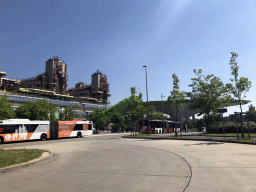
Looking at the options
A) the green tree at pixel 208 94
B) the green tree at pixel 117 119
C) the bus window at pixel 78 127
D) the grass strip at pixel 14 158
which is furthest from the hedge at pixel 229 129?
the grass strip at pixel 14 158

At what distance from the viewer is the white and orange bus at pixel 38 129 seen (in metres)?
22.7

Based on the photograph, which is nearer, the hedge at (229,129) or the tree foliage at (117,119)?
the hedge at (229,129)

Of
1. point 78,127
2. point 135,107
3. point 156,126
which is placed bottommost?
point 156,126

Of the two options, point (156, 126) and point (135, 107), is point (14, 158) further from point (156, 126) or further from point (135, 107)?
point (156, 126)

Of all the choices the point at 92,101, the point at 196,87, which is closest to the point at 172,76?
the point at 196,87

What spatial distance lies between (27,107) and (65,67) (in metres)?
50.0

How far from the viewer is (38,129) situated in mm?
26250

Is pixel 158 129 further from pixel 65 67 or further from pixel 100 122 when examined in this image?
pixel 65 67

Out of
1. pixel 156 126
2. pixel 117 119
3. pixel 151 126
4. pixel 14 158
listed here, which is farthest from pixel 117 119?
pixel 14 158

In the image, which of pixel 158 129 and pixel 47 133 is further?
pixel 158 129

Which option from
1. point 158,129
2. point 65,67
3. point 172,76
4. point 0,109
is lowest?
point 158,129

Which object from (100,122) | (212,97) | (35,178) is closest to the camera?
(35,178)

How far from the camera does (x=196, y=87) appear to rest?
124 ft

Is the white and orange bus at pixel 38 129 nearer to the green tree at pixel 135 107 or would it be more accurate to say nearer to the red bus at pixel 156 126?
the green tree at pixel 135 107
